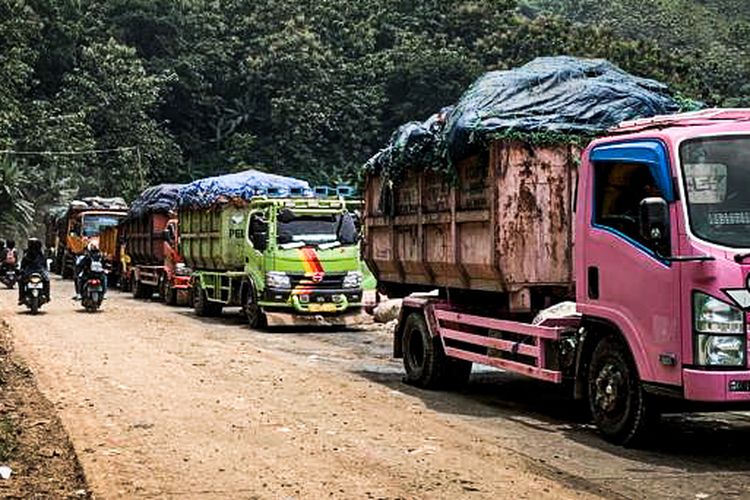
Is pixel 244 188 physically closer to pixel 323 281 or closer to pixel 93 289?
pixel 323 281

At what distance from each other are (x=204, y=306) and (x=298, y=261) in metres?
4.44

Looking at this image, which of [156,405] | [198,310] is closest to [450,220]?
[156,405]

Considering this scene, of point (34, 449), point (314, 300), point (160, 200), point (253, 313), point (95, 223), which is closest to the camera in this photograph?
point (34, 449)

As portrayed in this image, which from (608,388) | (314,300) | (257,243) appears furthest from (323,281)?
(608,388)

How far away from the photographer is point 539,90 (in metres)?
10.1

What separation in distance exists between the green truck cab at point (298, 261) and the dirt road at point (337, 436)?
12.5ft

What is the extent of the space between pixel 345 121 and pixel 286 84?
3.83 meters

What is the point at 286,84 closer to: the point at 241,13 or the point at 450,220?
the point at 241,13

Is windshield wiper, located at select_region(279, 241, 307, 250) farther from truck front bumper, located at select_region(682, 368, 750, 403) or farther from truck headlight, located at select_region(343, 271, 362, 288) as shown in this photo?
truck front bumper, located at select_region(682, 368, 750, 403)

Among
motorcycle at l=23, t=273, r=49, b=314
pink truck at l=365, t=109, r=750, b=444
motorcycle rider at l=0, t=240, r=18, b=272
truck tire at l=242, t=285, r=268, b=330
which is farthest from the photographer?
motorcycle rider at l=0, t=240, r=18, b=272

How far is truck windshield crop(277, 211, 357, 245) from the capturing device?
18.4 m

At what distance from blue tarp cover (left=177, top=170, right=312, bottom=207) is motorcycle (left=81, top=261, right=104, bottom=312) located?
8.51 feet

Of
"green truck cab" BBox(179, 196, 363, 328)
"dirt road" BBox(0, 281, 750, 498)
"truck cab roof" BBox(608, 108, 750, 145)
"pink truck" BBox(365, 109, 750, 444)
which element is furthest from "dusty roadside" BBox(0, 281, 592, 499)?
"green truck cab" BBox(179, 196, 363, 328)

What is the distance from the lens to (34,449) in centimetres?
779
